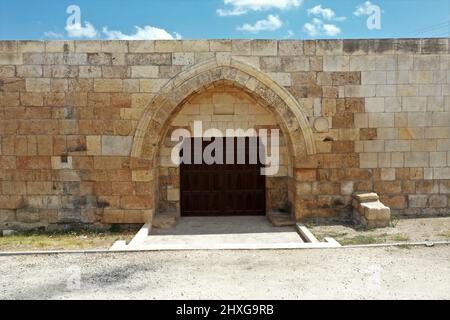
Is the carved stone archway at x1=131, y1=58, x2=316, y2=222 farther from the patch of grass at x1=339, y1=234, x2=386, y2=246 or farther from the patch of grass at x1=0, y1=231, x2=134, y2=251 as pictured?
the patch of grass at x1=339, y1=234, x2=386, y2=246

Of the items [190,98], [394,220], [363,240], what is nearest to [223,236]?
[363,240]

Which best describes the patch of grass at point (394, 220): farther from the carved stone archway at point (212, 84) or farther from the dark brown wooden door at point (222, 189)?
the dark brown wooden door at point (222, 189)

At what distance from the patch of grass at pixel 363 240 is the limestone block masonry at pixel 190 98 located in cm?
115

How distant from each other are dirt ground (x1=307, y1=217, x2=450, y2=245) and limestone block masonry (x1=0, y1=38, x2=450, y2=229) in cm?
44

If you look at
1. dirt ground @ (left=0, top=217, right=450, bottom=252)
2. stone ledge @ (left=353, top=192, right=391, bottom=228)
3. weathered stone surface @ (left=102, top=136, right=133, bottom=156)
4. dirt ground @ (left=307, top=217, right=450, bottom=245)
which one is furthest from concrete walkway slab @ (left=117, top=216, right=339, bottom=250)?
weathered stone surface @ (left=102, top=136, right=133, bottom=156)

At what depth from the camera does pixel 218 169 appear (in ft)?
26.1

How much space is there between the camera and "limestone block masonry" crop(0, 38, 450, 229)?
22.2 ft

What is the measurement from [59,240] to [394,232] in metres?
5.68

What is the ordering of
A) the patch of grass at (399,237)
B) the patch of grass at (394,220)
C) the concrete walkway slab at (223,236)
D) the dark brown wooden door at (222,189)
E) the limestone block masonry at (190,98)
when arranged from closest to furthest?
the concrete walkway slab at (223,236) < the patch of grass at (399,237) < the patch of grass at (394,220) < the limestone block masonry at (190,98) < the dark brown wooden door at (222,189)

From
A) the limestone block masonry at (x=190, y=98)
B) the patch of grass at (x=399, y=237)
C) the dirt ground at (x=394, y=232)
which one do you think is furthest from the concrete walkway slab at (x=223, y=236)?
the patch of grass at (x=399, y=237)

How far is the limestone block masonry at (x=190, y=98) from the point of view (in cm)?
675

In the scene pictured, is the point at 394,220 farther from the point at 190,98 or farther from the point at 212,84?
the point at 190,98

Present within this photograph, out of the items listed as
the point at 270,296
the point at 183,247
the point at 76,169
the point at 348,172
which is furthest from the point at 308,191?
the point at 76,169
